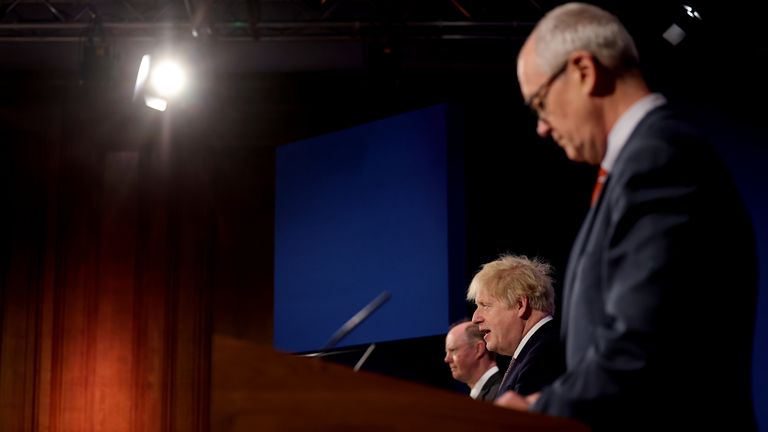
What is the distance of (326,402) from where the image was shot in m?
1.27

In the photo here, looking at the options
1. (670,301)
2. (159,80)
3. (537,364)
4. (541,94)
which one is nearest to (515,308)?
(537,364)

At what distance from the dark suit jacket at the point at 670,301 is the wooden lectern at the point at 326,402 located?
0.28 ft

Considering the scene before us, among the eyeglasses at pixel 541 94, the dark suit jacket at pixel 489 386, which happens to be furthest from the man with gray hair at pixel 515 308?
the eyeglasses at pixel 541 94

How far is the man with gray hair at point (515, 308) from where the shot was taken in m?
3.35

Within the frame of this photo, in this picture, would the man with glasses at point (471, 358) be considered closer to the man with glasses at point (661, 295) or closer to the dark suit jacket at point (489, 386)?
the dark suit jacket at point (489, 386)

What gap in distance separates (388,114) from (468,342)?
2171 millimetres

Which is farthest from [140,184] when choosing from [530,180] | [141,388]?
[530,180]

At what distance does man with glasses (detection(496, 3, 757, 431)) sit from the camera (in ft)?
4.04

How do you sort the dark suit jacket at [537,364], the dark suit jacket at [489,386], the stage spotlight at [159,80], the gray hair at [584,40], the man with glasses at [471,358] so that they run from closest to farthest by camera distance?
the gray hair at [584,40] < the dark suit jacket at [537,364] < the dark suit jacket at [489,386] < the man with glasses at [471,358] < the stage spotlight at [159,80]

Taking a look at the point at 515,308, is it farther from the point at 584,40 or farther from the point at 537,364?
the point at 584,40

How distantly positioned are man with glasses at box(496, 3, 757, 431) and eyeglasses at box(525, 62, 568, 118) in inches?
5.2

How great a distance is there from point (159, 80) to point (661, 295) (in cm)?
440

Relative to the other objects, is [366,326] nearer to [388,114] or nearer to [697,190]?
[388,114]

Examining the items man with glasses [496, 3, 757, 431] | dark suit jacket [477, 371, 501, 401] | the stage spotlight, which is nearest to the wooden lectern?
man with glasses [496, 3, 757, 431]
